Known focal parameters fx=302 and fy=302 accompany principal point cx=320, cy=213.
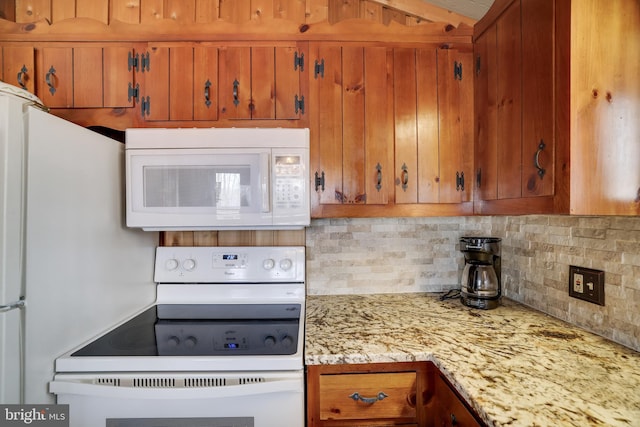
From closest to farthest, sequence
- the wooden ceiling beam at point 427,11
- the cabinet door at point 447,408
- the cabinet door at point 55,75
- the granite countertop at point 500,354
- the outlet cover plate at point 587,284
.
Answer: the granite countertop at point 500,354 → the cabinet door at point 447,408 → the outlet cover plate at point 587,284 → the cabinet door at point 55,75 → the wooden ceiling beam at point 427,11

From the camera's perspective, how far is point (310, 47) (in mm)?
1350

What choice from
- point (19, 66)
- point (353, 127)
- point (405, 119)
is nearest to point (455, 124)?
point (405, 119)

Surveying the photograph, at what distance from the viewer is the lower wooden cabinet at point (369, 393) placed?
3.27 ft

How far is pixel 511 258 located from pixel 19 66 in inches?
94.8

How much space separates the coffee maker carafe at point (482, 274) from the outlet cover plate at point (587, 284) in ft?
0.93

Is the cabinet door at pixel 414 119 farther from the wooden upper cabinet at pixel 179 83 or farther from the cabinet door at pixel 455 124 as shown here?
the wooden upper cabinet at pixel 179 83

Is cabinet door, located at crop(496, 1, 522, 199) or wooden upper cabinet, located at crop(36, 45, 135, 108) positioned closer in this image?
cabinet door, located at crop(496, 1, 522, 199)

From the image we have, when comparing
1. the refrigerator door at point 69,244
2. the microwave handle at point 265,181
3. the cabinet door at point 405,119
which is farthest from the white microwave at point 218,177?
the cabinet door at point 405,119

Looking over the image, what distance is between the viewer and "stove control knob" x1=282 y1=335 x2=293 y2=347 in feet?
3.57

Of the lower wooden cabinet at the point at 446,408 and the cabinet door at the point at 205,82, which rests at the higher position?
the cabinet door at the point at 205,82

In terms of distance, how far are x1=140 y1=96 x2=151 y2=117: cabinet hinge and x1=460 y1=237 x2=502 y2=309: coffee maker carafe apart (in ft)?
5.11

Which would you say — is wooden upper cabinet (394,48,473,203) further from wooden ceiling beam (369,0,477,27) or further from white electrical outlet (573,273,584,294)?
white electrical outlet (573,273,584,294)

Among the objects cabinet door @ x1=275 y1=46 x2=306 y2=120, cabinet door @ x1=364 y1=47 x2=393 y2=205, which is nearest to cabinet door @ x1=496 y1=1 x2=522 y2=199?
cabinet door @ x1=364 y1=47 x2=393 y2=205

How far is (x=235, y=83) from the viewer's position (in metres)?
1.35
